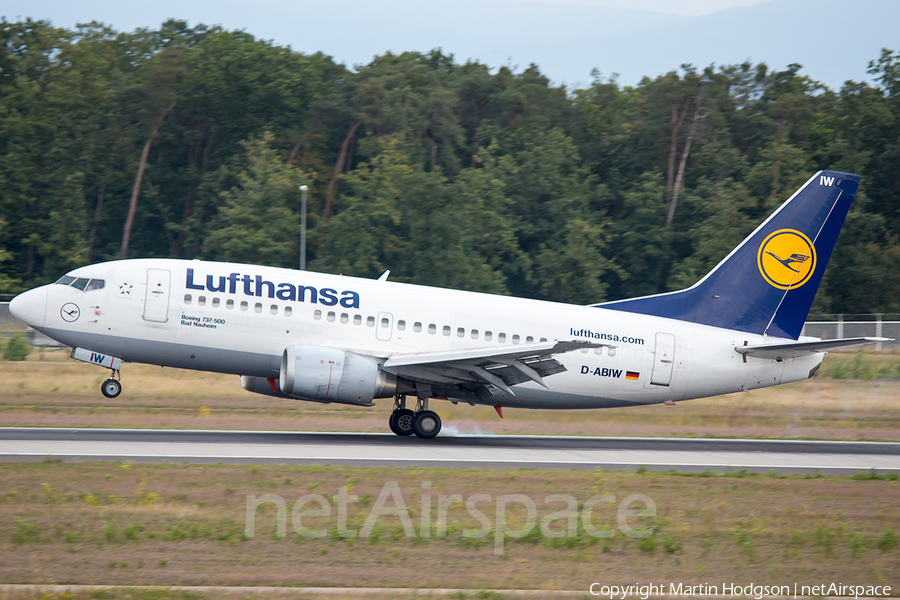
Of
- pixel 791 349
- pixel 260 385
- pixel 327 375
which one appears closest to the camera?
pixel 327 375

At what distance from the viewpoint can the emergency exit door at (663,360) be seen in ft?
76.3

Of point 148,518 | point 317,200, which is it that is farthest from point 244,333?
point 317,200

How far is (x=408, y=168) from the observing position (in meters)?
57.4

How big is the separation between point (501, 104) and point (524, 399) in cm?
5020

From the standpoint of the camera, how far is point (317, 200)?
60.3 meters

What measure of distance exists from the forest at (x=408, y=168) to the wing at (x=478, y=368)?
3030 centimetres

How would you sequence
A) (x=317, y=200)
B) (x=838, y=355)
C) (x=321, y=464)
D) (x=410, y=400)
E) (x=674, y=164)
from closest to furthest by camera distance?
(x=321, y=464) < (x=410, y=400) < (x=838, y=355) < (x=317, y=200) < (x=674, y=164)

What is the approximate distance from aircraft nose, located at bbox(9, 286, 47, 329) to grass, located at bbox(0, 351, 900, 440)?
2892 mm

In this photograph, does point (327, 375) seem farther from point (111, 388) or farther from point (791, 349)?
point (791, 349)

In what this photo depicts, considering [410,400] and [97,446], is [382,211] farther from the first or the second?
[97,446]

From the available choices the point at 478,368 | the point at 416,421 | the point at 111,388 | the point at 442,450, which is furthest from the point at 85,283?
the point at 478,368

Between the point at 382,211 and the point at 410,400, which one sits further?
the point at 382,211

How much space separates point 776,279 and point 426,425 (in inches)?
409

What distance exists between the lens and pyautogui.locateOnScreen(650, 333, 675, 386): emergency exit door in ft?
76.3
